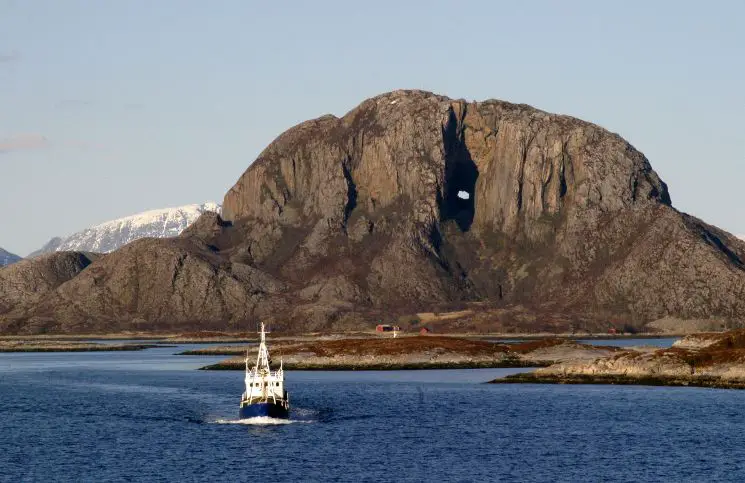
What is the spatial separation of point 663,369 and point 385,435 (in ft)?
205

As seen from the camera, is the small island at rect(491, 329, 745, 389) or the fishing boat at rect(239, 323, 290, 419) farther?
the small island at rect(491, 329, 745, 389)

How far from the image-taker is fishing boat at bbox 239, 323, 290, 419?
402 feet

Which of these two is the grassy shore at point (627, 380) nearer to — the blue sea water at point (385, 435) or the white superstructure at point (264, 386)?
the blue sea water at point (385, 435)

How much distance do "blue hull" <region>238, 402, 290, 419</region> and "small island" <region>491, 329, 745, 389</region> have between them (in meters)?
51.0

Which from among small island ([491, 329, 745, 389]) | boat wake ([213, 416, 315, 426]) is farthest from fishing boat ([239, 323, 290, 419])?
small island ([491, 329, 745, 389])

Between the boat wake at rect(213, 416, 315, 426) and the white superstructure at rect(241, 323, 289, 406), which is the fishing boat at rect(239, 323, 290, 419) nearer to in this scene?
the white superstructure at rect(241, 323, 289, 406)

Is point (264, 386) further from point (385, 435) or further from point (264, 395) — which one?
point (385, 435)

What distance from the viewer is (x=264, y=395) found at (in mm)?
123375

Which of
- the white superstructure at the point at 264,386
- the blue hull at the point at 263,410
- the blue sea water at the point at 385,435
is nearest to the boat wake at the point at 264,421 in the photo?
the blue hull at the point at 263,410

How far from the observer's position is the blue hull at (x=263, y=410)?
122m

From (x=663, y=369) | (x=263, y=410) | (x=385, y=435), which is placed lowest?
(x=385, y=435)

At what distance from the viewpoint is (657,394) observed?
146 m

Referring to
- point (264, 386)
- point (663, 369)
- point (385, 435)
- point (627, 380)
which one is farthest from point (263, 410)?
point (663, 369)

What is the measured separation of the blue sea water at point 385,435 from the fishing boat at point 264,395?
205cm
